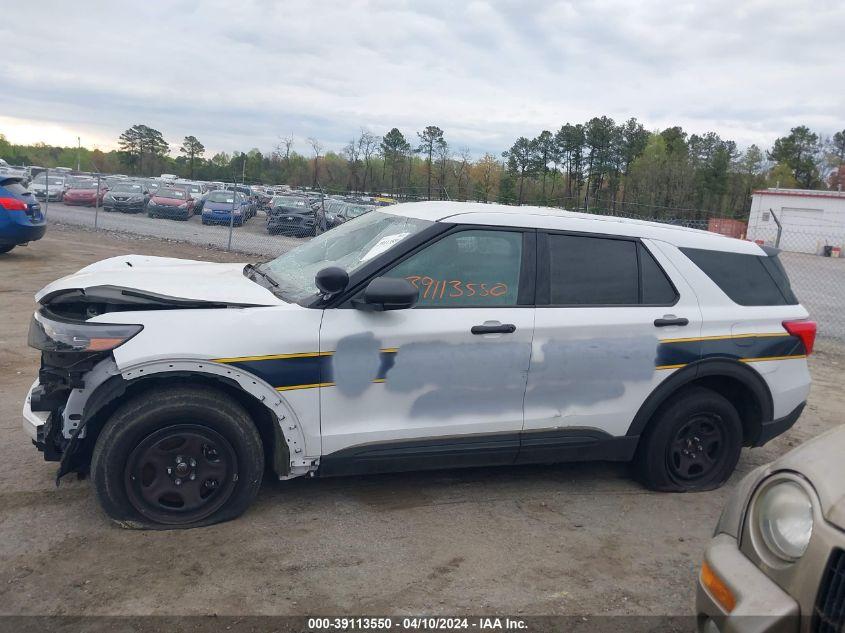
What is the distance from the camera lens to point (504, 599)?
128 inches

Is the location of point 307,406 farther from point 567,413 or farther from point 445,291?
point 567,413

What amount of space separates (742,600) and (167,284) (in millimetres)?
3113

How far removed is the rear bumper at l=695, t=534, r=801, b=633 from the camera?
2.09 meters

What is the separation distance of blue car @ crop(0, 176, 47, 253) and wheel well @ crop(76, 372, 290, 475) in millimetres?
10111

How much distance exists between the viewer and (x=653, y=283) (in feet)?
14.4

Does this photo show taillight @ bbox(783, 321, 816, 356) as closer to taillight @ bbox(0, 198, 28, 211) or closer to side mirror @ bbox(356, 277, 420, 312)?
side mirror @ bbox(356, 277, 420, 312)

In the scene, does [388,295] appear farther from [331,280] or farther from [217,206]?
[217,206]

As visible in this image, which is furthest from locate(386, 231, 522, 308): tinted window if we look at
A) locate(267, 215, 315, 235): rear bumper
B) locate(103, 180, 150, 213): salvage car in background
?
locate(103, 180, 150, 213): salvage car in background

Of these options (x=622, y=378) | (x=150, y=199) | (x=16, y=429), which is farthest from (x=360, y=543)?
(x=150, y=199)

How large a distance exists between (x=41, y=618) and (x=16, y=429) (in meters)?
2.46

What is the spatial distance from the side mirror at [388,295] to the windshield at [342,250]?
261 millimetres

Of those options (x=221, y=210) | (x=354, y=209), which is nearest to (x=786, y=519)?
(x=354, y=209)

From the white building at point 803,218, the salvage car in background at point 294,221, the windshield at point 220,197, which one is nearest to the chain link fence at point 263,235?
the salvage car in background at point 294,221

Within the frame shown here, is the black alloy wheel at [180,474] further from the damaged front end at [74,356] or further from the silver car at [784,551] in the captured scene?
the silver car at [784,551]
